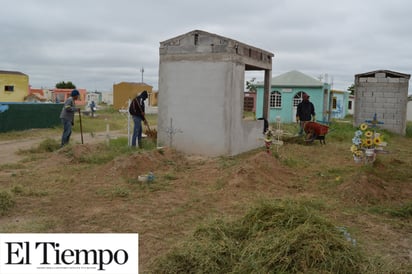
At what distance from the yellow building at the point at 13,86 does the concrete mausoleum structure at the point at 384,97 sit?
1123 inches

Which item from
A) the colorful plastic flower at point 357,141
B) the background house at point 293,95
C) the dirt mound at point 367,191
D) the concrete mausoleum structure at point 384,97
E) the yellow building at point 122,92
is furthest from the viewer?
the yellow building at point 122,92

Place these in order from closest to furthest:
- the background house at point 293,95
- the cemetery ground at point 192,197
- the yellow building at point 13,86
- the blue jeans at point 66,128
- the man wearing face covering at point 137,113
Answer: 1. the cemetery ground at point 192,197
2. the man wearing face covering at point 137,113
3. the blue jeans at point 66,128
4. the background house at point 293,95
5. the yellow building at point 13,86

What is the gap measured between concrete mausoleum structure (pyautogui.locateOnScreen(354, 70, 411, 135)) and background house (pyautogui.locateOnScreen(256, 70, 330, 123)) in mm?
4344

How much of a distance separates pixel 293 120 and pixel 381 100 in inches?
242

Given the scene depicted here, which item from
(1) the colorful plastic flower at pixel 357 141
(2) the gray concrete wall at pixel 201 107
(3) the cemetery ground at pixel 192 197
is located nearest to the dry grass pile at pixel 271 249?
(3) the cemetery ground at pixel 192 197

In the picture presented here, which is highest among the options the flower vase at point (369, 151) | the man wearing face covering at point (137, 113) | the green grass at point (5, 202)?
the man wearing face covering at point (137, 113)

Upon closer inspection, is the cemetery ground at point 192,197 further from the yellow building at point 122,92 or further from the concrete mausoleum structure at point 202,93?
the yellow building at point 122,92

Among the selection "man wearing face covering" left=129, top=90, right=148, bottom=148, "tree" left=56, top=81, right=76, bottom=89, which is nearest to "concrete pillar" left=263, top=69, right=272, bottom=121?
"man wearing face covering" left=129, top=90, right=148, bottom=148

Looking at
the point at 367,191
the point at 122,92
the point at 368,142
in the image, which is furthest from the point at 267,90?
the point at 122,92

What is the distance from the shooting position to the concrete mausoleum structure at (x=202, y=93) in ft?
35.7

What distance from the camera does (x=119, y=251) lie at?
4.00 m

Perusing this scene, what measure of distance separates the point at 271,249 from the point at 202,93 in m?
7.62

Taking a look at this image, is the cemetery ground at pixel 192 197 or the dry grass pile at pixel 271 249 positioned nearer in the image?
the dry grass pile at pixel 271 249

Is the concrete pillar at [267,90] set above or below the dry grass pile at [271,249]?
above
